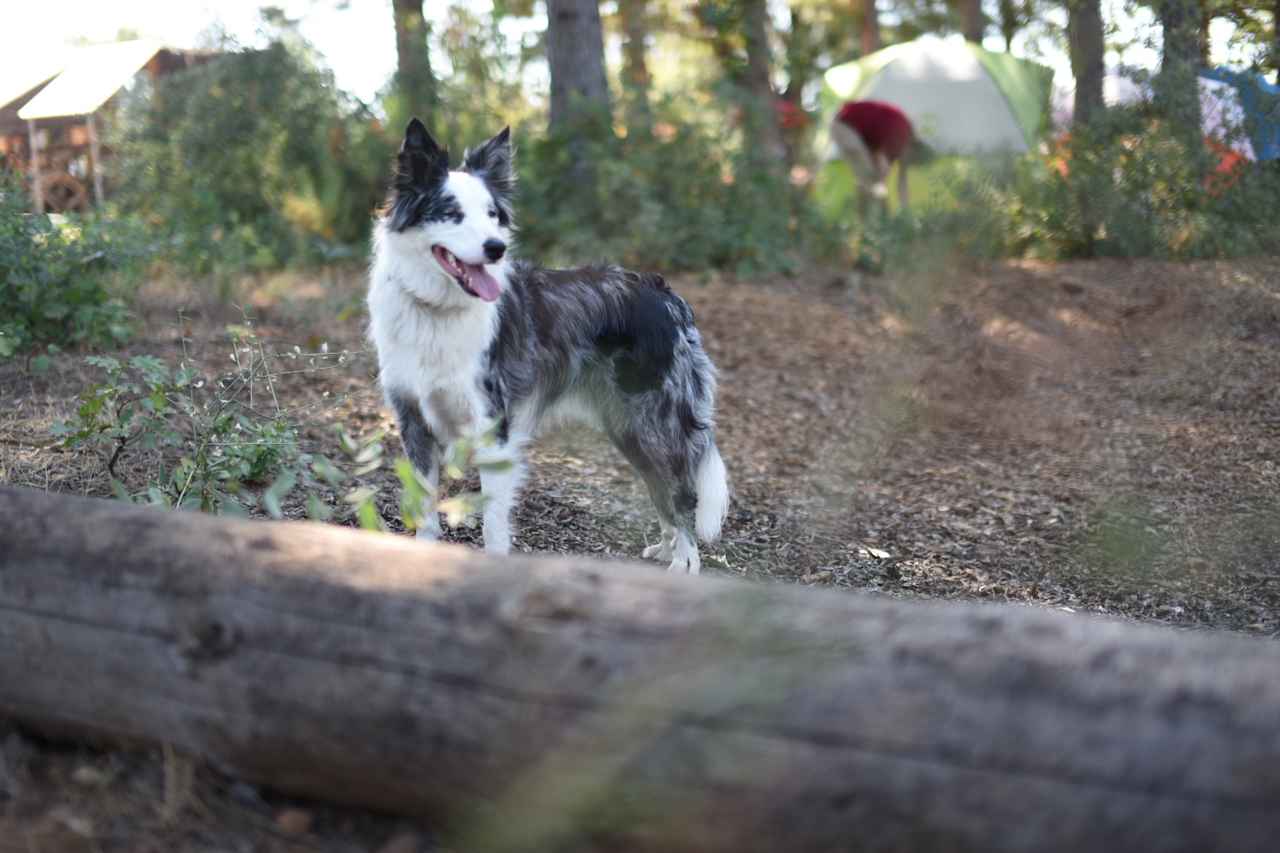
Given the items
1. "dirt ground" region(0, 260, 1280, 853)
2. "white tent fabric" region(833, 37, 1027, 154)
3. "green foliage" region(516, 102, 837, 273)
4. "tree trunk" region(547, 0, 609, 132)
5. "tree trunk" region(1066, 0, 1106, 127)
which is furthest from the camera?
"white tent fabric" region(833, 37, 1027, 154)

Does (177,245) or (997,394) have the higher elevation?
(177,245)

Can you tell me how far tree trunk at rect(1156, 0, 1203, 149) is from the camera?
30.1 ft

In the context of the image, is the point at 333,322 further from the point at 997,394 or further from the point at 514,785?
the point at 514,785

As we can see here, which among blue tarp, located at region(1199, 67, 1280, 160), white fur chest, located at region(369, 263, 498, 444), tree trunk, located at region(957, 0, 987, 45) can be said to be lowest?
white fur chest, located at region(369, 263, 498, 444)

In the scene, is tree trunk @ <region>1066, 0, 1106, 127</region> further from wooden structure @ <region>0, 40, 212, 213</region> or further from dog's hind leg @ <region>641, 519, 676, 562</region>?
wooden structure @ <region>0, 40, 212, 213</region>

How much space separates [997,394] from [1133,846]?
6.49 meters

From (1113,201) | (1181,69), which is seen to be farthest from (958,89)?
(1181,69)

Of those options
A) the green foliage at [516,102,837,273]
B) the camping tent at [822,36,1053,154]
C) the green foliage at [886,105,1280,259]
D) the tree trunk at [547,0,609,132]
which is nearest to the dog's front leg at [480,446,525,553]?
the green foliage at [516,102,837,273]

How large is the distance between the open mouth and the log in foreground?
2158mm

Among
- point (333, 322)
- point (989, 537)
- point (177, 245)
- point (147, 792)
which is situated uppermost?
point (177, 245)

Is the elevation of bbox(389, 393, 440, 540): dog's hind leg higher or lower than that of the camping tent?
lower

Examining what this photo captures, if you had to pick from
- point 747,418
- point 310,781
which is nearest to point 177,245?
point 747,418

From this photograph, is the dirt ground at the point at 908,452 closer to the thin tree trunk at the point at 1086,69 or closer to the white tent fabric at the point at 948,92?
the thin tree trunk at the point at 1086,69

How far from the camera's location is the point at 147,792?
2430mm
